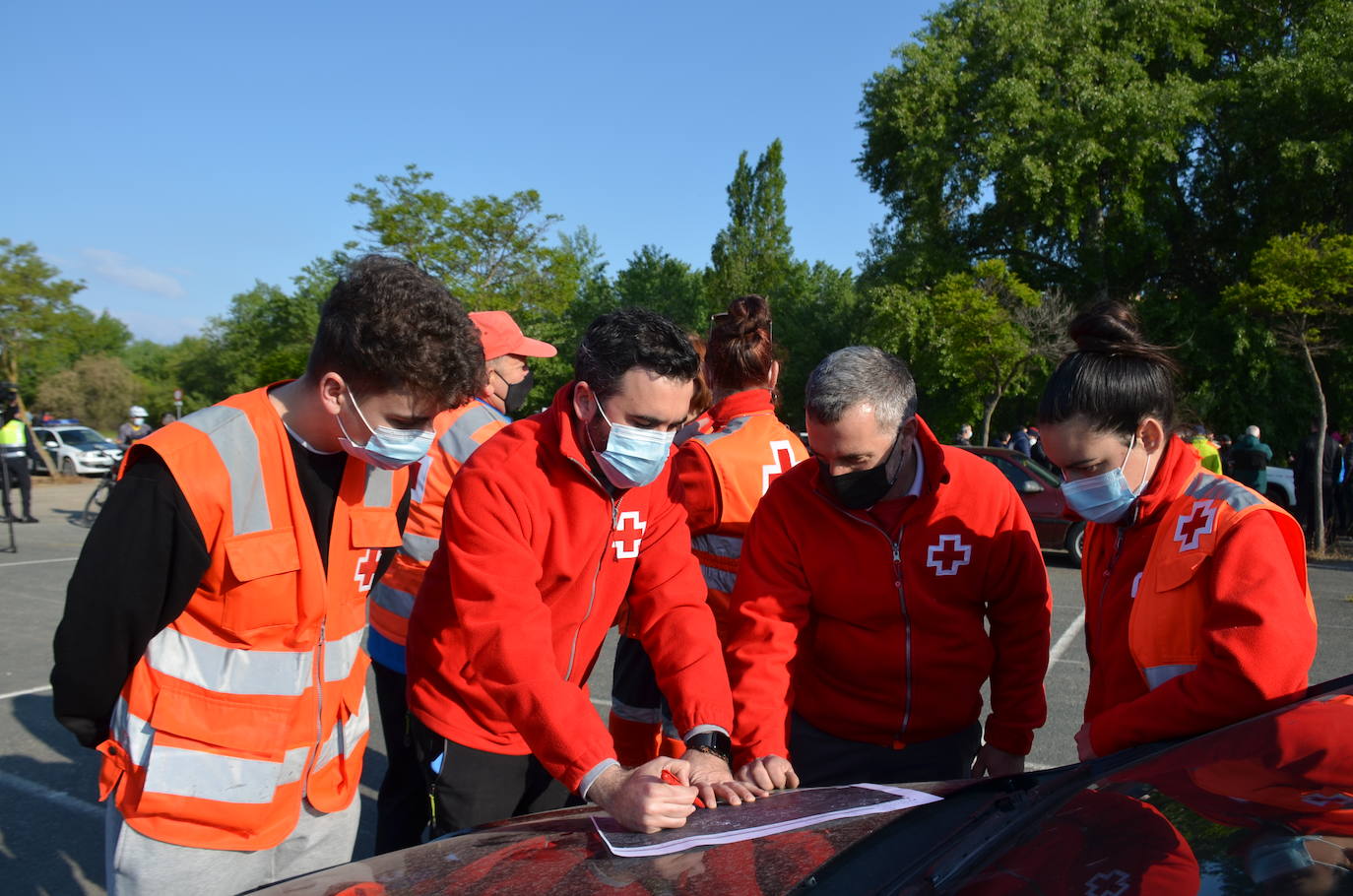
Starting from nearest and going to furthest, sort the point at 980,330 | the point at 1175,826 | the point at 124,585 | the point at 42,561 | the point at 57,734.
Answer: the point at 1175,826, the point at 124,585, the point at 57,734, the point at 42,561, the point at 980,330

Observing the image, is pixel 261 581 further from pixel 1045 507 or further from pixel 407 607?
pixel 1045 507

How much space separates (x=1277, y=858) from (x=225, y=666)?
1769 millimetres

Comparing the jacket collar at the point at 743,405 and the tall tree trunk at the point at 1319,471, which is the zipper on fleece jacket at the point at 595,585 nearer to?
the jacket collar at the point at 743,405

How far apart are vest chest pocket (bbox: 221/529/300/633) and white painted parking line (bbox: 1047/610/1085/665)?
6.20 m

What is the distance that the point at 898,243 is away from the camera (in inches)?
1057

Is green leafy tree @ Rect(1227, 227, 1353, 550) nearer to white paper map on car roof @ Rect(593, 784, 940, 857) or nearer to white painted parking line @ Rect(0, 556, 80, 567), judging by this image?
white paper map on car roof @ Rect(593, 784, 940, 857)

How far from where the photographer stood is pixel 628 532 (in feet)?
7.93

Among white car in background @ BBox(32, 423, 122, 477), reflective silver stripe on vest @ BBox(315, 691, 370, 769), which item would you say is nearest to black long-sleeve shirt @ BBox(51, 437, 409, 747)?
reflective silver stripe on vest @ BBox(315, 691, 370, 769)

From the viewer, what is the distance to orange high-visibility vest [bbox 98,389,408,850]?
181 centimetres

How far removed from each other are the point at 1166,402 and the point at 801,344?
114ft

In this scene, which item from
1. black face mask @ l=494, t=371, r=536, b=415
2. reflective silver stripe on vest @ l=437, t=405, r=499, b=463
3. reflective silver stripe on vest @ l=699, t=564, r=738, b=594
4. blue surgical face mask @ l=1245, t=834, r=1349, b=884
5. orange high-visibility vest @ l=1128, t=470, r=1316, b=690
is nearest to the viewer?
blue surgical face mask @ l=1245, t=834, r=1349, b=884

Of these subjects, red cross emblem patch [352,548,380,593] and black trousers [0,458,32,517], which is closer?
red cross emblem patch [352,548,380,593]

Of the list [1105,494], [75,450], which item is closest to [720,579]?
[1105,494]

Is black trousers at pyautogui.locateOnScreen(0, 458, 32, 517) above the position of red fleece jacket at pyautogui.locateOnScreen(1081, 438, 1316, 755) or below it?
below
